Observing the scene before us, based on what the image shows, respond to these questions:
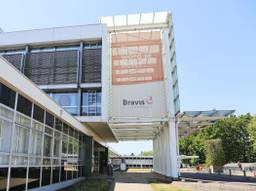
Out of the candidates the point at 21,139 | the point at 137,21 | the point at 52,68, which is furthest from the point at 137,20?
the point at 21,139

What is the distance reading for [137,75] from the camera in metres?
22.9

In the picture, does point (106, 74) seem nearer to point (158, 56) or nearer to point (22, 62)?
point (158, 56)

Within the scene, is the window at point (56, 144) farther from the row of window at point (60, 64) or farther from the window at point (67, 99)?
the row of window at point (60, 64)

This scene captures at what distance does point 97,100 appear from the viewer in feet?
72.9

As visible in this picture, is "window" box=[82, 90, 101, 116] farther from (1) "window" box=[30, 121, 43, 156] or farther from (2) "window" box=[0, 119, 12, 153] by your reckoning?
(2) "window" box=[0, 119, 12, 153]

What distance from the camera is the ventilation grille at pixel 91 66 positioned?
22.6 m

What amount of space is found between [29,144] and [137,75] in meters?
13.6

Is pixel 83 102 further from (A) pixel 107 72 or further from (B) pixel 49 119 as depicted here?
(B) pixel 49 119

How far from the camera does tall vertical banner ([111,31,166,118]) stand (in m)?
22.4

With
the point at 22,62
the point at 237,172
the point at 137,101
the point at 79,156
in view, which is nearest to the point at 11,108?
the point at 79,156

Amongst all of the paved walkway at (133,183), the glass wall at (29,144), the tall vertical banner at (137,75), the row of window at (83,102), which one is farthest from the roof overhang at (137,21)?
the paved walkway at (133,183)

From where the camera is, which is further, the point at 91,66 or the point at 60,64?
the point at 60,64

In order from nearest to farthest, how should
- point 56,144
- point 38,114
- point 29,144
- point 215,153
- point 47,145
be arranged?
1. point 29,144
2. point 38,114
3. point 47,145
4. point 56,144
5. point 215,153

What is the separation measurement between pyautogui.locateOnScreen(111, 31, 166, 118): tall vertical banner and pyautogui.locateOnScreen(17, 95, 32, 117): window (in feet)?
40.2
